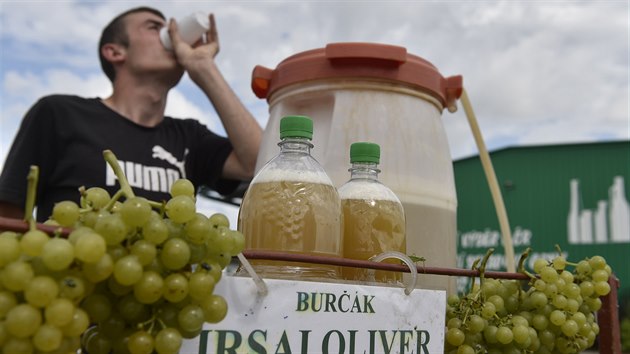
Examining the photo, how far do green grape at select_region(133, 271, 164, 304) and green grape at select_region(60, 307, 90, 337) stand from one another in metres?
0.05

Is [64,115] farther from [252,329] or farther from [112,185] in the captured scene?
[252,329]

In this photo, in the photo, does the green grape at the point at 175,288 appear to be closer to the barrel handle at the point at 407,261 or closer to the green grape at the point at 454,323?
the barrel handle at the point at 407,261

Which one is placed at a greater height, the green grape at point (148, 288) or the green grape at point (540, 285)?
the green grape at point (540, 285)

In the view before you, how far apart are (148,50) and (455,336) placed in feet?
5.67

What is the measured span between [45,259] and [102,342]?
0.13 m

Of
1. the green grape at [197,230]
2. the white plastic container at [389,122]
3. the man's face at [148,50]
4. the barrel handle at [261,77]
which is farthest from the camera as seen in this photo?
the man's face at [148,50]

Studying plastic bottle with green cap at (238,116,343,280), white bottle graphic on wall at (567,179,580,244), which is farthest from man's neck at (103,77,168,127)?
white bottle graphic on wall at (567,179,580,244)

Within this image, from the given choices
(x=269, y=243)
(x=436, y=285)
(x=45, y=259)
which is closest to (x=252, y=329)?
(x=269, y=243)

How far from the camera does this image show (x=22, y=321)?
51 centimetres

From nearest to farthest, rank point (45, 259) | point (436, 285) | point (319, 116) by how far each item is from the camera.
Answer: point (45, 259) → point (436, 285) → point (319, 116)

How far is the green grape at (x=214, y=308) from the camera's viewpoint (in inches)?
24.5

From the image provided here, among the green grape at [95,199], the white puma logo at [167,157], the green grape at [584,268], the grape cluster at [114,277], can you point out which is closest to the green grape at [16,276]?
the grape cluster at [114,277]

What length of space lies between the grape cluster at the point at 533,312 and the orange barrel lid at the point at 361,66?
0.44 meters

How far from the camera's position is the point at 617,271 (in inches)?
447
